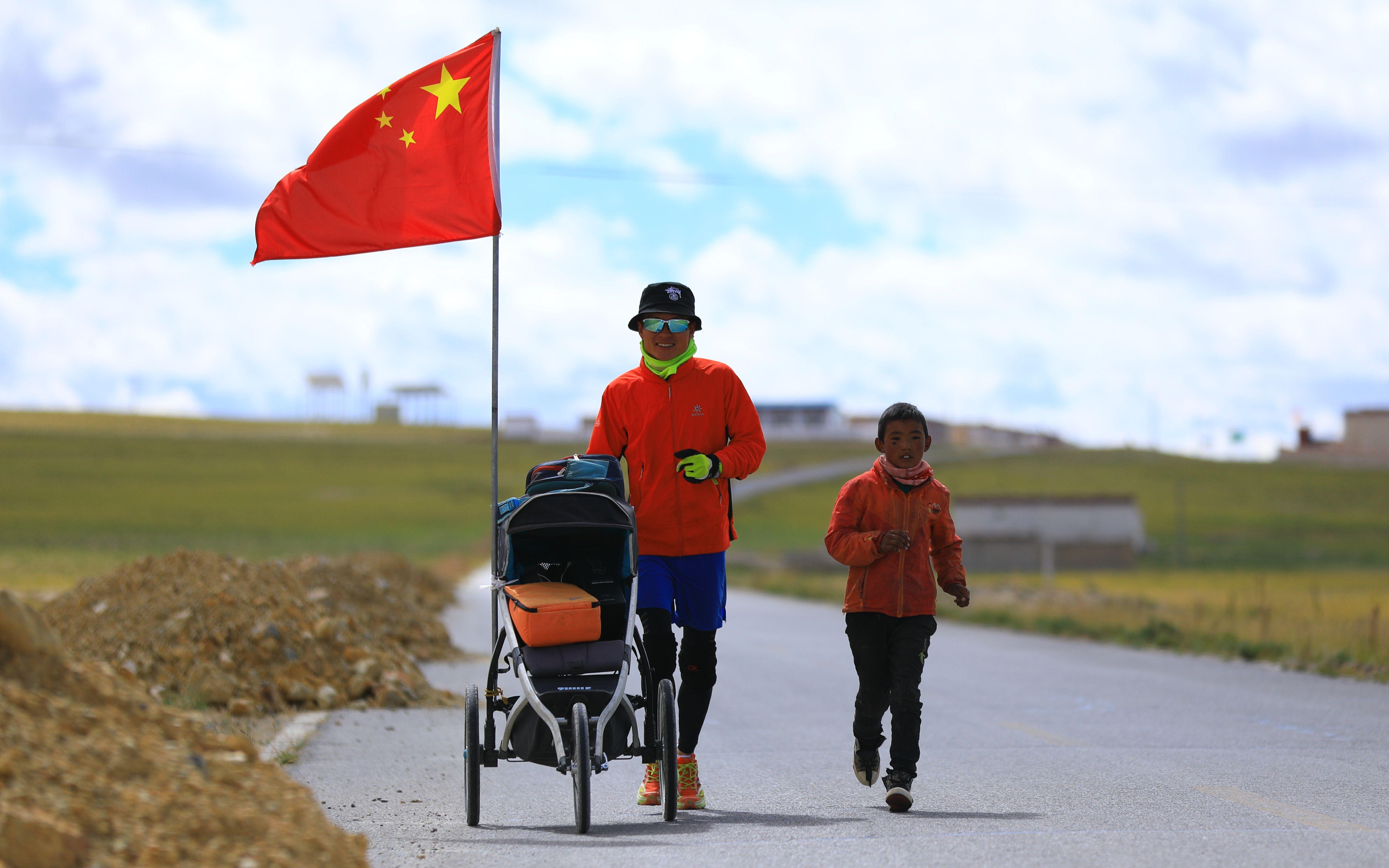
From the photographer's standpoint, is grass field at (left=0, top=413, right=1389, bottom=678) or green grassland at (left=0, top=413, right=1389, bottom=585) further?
green grassland at (left=0, top=413, right=1389, bottom=585)

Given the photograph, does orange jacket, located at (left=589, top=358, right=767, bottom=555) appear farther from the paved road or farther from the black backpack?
the paved road

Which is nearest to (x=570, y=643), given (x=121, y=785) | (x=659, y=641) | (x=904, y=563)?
(x=659, y=641)

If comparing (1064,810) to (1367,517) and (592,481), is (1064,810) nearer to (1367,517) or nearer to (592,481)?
(592,481)

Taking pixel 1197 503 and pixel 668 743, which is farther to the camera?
pixel 1197 503

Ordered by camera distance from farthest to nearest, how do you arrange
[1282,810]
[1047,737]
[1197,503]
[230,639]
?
[1197,503], [230,639], [1047,737], [1282,810]

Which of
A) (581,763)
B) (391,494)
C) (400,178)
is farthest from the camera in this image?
(391,494)

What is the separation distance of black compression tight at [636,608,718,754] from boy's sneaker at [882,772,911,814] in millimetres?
906

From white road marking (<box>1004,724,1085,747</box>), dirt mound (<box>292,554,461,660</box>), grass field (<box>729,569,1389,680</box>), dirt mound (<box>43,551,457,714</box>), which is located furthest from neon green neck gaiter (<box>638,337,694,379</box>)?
grass field (<box>729,569,1389,680</box>)

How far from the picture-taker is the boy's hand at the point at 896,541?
267 inches

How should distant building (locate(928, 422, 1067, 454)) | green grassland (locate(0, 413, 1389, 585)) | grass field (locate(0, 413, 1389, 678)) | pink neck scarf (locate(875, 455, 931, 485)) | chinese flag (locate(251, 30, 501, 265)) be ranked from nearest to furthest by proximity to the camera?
1. pink neck scarf (locate(875, 455, 931, 485))
2. chinese flag (locate(251, 30, 501, 265))
3. grass field (locate(0, 413, 1389, 678))
4. green grassland (locate(0, 413, 1389, 585))
5. distant building (locate(928, 422, 1067, 454))

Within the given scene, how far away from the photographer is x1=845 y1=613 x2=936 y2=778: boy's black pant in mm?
6832

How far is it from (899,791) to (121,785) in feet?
11.3

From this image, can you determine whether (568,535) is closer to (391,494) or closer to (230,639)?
(230,639)

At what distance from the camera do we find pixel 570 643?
6383 millimetres
